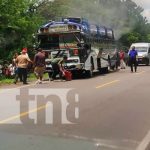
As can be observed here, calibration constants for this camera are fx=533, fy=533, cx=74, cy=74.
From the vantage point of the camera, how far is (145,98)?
17047 mm

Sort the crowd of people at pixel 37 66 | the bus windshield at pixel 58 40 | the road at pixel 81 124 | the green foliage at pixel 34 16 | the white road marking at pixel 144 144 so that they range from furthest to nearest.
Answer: the green foliage at pixel 34 16, the bus windshield at pixel 58 40, the crowd of people at pixel 37 66, the road at pixel 81 124, the white road marking at pixel 144 144

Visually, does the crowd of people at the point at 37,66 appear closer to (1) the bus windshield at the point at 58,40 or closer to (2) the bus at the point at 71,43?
(2) the bus at the point at 71,43

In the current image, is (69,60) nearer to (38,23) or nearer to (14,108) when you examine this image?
(38,23)

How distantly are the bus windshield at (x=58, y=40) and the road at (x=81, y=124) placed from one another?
10.1 meters

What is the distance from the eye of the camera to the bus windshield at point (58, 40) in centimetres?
2789

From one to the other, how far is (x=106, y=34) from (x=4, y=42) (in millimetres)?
6538

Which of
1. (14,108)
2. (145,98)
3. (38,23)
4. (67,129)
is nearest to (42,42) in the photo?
(38,23)

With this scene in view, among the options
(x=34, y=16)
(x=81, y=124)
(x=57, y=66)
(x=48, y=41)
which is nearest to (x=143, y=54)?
(x=34, y=16)

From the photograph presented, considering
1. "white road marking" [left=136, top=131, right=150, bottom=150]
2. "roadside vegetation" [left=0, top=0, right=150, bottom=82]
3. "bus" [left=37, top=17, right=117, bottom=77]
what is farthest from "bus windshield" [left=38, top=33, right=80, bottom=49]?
"white road marking" [left=136, top=131, right=150, bottom=150]

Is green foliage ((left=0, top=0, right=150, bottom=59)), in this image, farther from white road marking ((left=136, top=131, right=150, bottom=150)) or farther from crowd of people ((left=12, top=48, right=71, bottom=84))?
white road marking ((left=136, top=131, right=150, bottom=150))

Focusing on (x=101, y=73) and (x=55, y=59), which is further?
(x=101, y=73)

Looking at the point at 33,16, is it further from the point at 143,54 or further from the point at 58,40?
the point at 143,54

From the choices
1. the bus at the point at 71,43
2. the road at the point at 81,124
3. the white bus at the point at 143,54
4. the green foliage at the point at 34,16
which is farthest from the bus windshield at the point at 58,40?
the white bus at the point at 143,54

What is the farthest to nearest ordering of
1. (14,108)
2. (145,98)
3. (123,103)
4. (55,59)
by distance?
(55,59) < (145,98) < (123,103) < (14,108)
